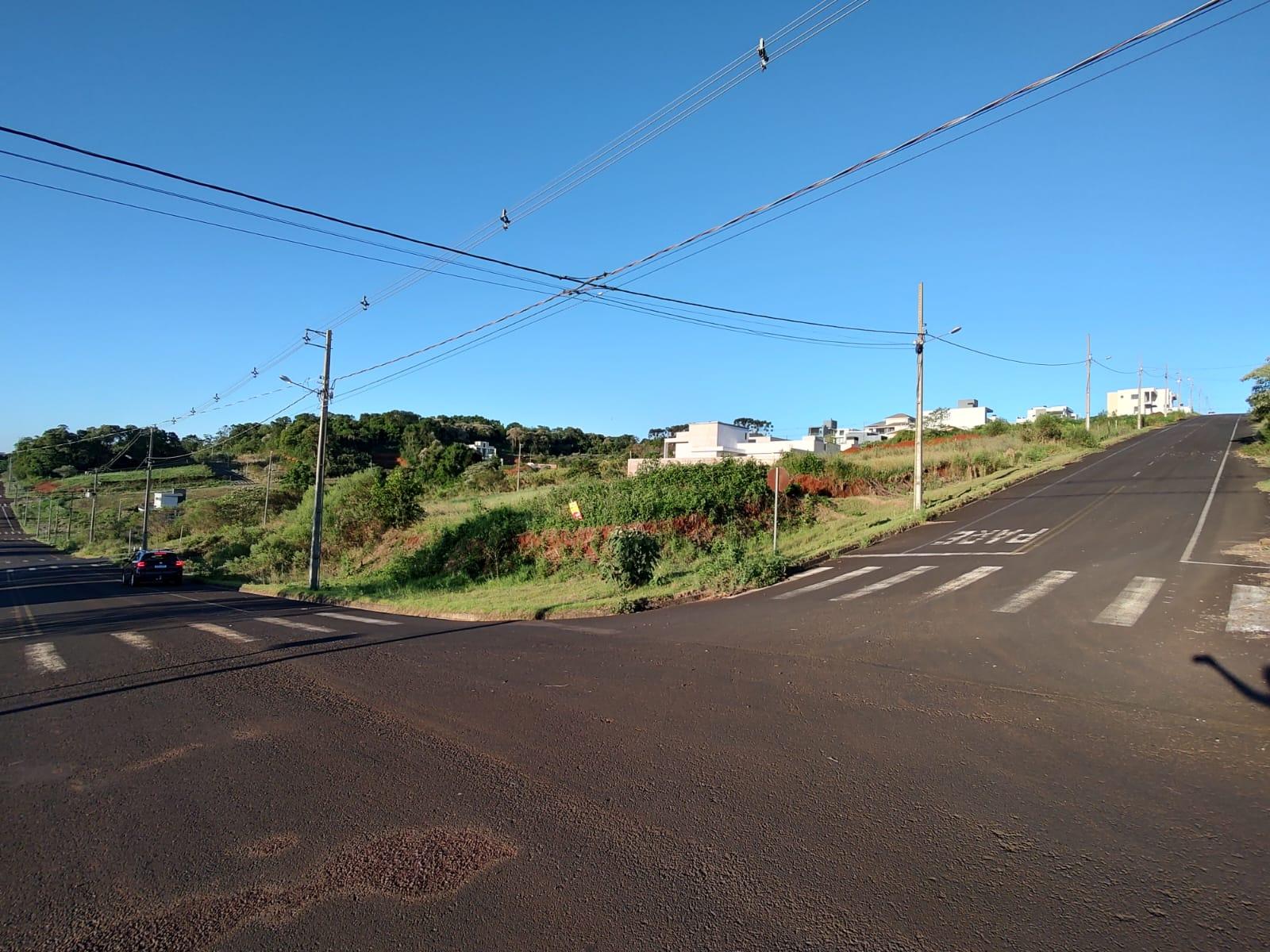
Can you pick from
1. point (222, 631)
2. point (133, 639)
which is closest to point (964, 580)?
point (222, 631)

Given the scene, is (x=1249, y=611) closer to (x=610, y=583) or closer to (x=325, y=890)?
(x=325, y=890)

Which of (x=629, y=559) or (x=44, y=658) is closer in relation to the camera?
(x=44, y=658)

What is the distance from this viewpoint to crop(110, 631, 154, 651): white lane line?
463 inches

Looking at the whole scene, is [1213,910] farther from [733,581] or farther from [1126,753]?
[733,581]

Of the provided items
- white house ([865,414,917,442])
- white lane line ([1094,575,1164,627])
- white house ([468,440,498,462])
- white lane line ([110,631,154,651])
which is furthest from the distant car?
white house ([865,414,917,442])

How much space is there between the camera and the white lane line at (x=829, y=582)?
14810 mm

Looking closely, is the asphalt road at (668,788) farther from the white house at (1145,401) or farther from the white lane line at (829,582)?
the white house at (1145,401)

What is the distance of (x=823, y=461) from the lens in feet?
114

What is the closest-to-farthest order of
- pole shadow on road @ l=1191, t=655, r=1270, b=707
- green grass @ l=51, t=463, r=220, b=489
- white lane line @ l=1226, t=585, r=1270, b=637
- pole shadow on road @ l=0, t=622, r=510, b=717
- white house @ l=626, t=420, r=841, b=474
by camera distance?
pole shadow on road @ l=1191, t=655, r=1270, b=707 < pole shadow on road @ l=0, t=622, r=510, b=717 < white lane line @ l=1226, t=585, r=1270, b=637 < white house @ l=626, t=420, r=841, b=474 < green grass @ l=51, t=463, r=220, b=489

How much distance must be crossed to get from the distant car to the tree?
57158 millimetres

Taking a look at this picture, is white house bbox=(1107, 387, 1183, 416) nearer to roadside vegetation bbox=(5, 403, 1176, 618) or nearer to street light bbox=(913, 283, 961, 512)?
roadside vegetation bbox=(5, 403, 1176, 618)

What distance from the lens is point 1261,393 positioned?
130 ft

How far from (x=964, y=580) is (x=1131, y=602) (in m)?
3.31

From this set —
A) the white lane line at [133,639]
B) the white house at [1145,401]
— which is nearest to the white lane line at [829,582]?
the white lane line at [133,639]
